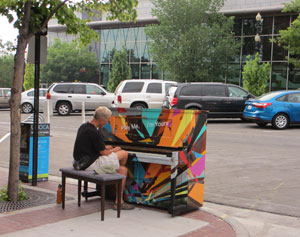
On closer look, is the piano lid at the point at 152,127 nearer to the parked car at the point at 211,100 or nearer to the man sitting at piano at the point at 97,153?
the man sitting at piano at the point at 97,153

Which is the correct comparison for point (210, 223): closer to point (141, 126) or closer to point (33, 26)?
point (141, 126)

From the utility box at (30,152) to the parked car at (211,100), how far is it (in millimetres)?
13210

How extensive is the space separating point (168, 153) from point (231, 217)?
115 cm

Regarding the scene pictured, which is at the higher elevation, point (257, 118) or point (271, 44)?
point (271, 44)

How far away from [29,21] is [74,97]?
19.8m

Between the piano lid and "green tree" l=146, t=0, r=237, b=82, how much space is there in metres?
34.7

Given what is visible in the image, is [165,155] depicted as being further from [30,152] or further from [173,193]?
[30,152]

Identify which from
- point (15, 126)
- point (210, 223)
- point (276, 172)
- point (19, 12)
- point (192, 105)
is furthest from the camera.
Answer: point (192, 105)

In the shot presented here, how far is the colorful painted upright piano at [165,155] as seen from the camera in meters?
5.76

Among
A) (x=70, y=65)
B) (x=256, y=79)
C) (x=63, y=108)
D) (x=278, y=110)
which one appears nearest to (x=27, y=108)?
(x=63, y=108)

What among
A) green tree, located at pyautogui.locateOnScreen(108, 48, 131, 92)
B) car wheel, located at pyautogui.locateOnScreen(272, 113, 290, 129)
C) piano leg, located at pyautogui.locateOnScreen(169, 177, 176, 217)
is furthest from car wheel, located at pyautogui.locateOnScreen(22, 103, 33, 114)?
green tree, located at pyautogui.locateOnScreen(108, 48, 131, 92)

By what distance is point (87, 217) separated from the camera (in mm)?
5543

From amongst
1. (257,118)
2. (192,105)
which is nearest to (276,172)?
(257,118)

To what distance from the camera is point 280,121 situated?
714 inches
